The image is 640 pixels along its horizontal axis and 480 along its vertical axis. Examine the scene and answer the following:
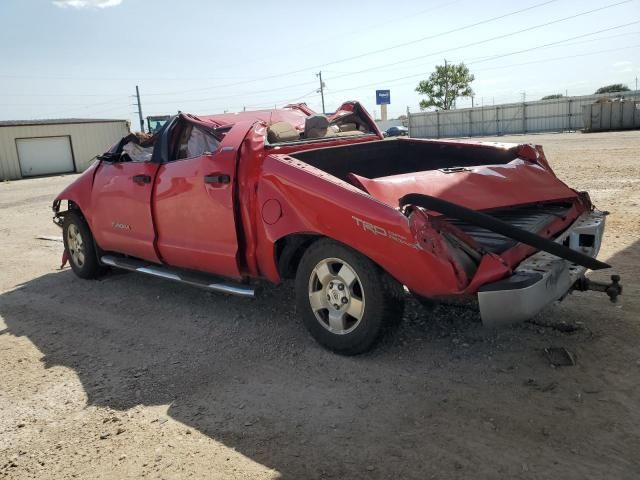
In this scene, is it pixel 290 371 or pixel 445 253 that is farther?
pixel 290 371

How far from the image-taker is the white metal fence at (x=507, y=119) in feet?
144

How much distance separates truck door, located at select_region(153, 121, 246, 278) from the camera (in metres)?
4.42

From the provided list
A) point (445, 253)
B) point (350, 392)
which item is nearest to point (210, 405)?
point (350, 392)

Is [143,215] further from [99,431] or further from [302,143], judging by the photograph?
[99,431]

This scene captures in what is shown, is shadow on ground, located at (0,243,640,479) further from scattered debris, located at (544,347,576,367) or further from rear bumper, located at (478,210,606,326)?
rear bumper, located at (478,210,606,326)

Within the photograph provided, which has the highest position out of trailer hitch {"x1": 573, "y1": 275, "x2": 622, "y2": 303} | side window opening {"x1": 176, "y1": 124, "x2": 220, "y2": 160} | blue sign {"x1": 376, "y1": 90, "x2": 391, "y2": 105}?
blue sign {"x1": 376, "y1": 90, "x2": 391, "y2": 105}

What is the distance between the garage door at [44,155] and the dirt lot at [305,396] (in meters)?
35.6

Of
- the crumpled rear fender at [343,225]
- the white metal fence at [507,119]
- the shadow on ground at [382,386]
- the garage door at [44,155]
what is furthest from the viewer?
the white metal fence at [507,119]

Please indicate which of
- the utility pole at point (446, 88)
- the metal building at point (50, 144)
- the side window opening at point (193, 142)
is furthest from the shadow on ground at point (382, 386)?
the utility pole at point (446, 88)

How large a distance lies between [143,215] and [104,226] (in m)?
0.87

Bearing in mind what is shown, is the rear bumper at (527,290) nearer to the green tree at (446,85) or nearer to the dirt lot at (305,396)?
the dirt lot at (305,396)

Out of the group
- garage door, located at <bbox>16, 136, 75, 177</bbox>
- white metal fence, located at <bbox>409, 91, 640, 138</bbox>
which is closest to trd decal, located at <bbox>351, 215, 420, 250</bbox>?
garage door, located at <bbox>16, 136, 75, 177</bbox>

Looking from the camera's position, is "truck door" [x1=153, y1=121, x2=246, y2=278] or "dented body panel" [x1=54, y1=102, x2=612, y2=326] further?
"truck door" [x1=153, y1=121, x2=246, y2=278]

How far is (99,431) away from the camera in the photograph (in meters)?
3.26
